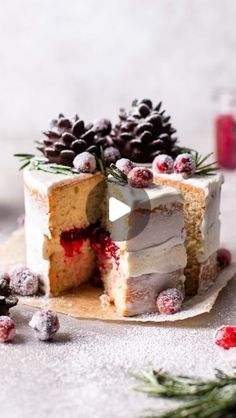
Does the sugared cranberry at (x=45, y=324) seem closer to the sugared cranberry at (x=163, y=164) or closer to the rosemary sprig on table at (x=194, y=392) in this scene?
the rosemary sprig on table at (x=194, y=392)

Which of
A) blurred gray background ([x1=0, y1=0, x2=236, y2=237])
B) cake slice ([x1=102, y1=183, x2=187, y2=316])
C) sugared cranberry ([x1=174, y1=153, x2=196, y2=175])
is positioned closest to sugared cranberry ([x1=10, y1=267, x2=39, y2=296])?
cake slice ([x1=102, y1=183, x2=187, y2=316])

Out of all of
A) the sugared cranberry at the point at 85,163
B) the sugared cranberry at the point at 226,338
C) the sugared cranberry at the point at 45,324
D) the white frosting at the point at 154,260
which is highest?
the sugared cranberry at the point at 85,163

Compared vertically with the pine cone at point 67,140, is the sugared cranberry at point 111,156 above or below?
below

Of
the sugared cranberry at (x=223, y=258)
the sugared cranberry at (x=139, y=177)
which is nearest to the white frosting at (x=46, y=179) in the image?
the sugared cranberry at (x=139, y=177)

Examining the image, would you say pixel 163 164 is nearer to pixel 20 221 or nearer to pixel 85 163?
pixel 85 163

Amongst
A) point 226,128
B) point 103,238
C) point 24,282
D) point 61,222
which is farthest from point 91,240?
point 226,128
